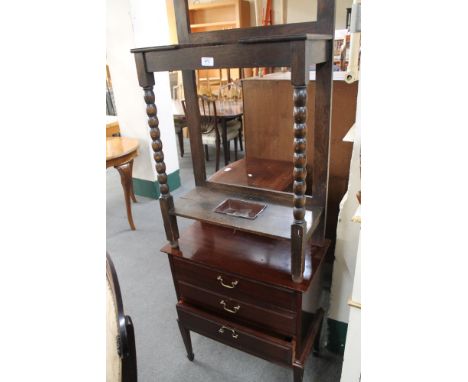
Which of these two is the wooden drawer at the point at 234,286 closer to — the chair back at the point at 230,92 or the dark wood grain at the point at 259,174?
the dark wood grain at the point at 259,174

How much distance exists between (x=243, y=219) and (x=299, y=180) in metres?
0.25

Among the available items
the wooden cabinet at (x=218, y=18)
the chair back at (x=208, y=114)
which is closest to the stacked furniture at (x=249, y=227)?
the chair back at (x=208, y=114)

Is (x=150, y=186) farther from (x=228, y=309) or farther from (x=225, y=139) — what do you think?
(x=228, y=309)

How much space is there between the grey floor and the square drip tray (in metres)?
0.75

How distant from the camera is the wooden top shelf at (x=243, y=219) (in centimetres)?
89

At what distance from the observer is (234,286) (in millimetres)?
1014

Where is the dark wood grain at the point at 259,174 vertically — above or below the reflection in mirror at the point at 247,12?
below

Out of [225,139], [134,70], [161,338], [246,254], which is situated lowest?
[161,338]

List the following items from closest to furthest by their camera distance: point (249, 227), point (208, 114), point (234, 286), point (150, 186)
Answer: point (249, 227)
point (234, 286)
point (150, 186)
point (208, 114)

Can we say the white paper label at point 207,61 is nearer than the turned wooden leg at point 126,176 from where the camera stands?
Yes

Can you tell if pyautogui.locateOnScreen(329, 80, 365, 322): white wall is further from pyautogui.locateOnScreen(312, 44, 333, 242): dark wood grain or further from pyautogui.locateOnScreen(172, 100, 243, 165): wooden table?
pyautogui.locateOnScreen(172, 100, 243, 165): wooden table

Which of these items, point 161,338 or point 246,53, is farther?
point 161,338

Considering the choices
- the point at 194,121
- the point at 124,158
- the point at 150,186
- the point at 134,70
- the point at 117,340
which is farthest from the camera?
the point at 150,186

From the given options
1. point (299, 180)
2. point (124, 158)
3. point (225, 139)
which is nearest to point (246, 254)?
point (299, 180)
